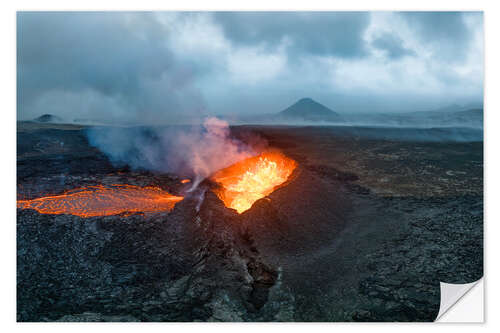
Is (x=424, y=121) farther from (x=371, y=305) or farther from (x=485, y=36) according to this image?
(x=371, y=305)

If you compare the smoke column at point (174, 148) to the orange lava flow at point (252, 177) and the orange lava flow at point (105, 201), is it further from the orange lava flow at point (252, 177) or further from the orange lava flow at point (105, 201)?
the orange lava flow at point (105, 201)

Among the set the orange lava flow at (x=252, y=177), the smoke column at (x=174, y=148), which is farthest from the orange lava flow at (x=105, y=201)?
the smoke column at (x=174, y=148)

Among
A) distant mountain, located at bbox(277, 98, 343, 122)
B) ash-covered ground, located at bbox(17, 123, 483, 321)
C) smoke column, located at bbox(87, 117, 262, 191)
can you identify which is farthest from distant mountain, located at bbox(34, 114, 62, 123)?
distant mountain, located at bbox(277, 98, 343, 122)

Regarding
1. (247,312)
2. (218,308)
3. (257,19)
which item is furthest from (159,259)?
(257,19)

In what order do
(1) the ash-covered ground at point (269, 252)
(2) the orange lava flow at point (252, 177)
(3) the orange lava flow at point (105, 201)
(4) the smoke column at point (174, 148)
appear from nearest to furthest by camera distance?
(1) the ash-covered ground at point (269, 252) → (3) the orange lava flow at point (105, 201) → (2) the orange lava flow at point (252, 177) → (4) the smoke column at point (174, 148)
